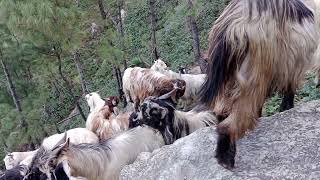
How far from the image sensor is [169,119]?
5.07 meters

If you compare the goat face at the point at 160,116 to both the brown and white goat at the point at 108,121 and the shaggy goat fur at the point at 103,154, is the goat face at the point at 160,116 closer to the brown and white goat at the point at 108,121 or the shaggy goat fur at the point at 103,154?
the shaggy goat fur at the point at 103,154

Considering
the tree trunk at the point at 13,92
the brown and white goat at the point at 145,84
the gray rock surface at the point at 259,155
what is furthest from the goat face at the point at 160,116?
the tree trunk at the point at 13,92

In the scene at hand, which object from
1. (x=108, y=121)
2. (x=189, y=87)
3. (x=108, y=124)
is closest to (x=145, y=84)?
(x=189, y=87)

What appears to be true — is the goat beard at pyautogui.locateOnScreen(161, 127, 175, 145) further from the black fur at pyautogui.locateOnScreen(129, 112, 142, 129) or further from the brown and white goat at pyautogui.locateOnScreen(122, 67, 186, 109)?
the brown and white goat at pyautogui.locateOnScreen(122, 67, 186, 109)

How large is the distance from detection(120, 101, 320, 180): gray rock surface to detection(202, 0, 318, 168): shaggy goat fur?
0.18 meters

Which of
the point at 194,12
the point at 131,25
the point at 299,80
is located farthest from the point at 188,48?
the point at 299,80

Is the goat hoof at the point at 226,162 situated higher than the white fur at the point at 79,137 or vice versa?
the goat hoof at the point at 226,162

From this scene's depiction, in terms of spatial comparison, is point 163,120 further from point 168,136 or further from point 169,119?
point 168,136

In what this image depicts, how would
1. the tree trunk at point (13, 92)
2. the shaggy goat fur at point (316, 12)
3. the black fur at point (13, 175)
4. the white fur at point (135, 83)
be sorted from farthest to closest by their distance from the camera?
the tree trunk at point (13, 92), the white fur at point (135, 83), the black fur at point (13, 175), the shaggy goat fur at point (316, 12)

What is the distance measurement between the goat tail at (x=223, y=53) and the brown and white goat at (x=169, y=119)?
1435mm

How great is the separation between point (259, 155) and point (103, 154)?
1726 millimetres

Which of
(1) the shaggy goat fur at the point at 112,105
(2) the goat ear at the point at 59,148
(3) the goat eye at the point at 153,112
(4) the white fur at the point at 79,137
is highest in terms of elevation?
(3) the goat eye at the point at 153,112

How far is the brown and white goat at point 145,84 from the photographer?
317 inches

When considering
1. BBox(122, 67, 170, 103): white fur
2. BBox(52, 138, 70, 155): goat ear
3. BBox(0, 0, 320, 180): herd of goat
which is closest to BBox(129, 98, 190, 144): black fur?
BBox(0, 0, 320, 180): herd of goat
